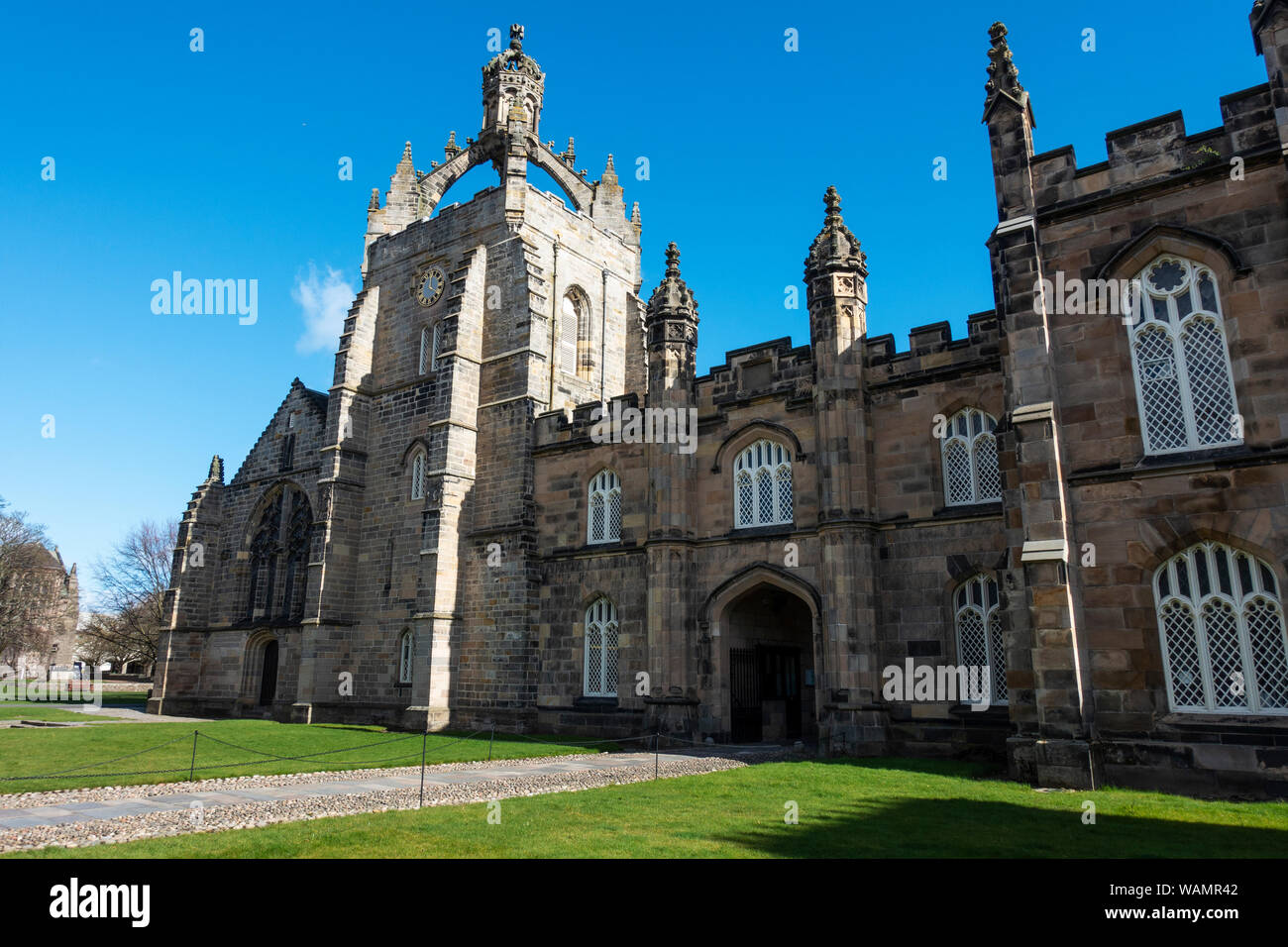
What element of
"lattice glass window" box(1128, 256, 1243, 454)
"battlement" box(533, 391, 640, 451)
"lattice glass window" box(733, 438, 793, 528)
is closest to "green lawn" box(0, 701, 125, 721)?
"battlement" box(533, 391, 640, 451)

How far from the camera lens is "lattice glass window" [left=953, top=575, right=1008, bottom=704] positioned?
1738 centimetres

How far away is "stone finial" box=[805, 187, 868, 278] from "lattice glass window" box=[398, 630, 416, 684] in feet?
56.9

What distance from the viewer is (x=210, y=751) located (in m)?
18.8

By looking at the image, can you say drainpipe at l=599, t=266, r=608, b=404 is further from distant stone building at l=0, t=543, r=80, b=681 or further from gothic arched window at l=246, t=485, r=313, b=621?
distant stone building at l=0, t=543, r=80, b=681

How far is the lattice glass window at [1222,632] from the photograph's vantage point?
1210cm

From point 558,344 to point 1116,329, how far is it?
61.2ft

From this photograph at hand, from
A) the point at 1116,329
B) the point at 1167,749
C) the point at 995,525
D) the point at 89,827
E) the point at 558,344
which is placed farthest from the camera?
the point at 558,344

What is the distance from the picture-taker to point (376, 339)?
3241 cm

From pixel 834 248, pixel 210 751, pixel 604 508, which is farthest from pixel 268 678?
pixel 834 248

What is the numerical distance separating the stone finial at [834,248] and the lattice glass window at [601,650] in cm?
1048

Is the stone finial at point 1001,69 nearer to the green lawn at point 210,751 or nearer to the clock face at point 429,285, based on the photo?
the green lawn at point 210,751

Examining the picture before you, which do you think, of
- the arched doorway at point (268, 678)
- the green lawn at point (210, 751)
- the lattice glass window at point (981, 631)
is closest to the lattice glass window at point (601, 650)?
the green lawn at point (210, 751)
